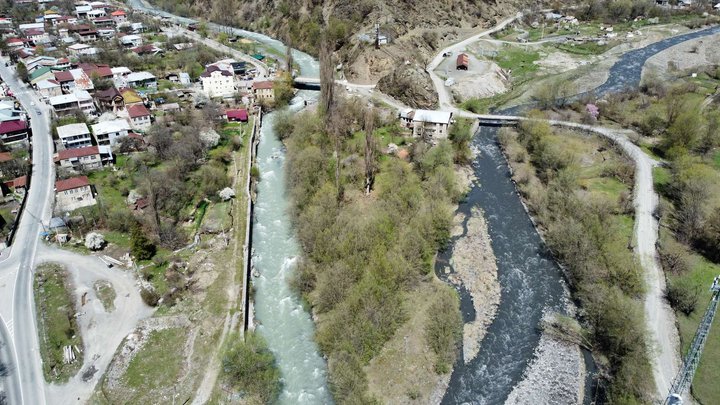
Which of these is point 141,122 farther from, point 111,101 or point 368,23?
point 368,23

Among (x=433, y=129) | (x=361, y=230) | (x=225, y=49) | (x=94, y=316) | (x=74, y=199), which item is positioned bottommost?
(x=94, y=316)

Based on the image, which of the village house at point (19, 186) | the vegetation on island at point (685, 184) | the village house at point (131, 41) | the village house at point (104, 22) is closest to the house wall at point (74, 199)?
the village house at point (19, 186)

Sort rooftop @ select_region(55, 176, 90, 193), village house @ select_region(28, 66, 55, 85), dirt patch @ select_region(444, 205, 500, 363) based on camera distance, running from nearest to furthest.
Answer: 1. dirt patch @ select_region(444, 205, 500, 363)
2. rooftop @ select_region(55, 176, 90, 193)
3. village house @ select_region(28, 66, 55, 85)

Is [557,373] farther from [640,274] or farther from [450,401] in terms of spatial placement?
[640,274]

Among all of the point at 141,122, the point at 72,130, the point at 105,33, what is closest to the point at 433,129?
the point at 141,122

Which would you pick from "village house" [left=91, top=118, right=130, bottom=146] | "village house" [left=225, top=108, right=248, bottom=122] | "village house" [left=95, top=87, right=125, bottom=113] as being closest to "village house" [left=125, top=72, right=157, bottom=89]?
"village house" [left=95, top=87, right=125, bottom=113]

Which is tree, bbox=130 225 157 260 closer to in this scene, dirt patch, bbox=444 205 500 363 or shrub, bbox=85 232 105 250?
shrub, bbox=85 232 105 250
